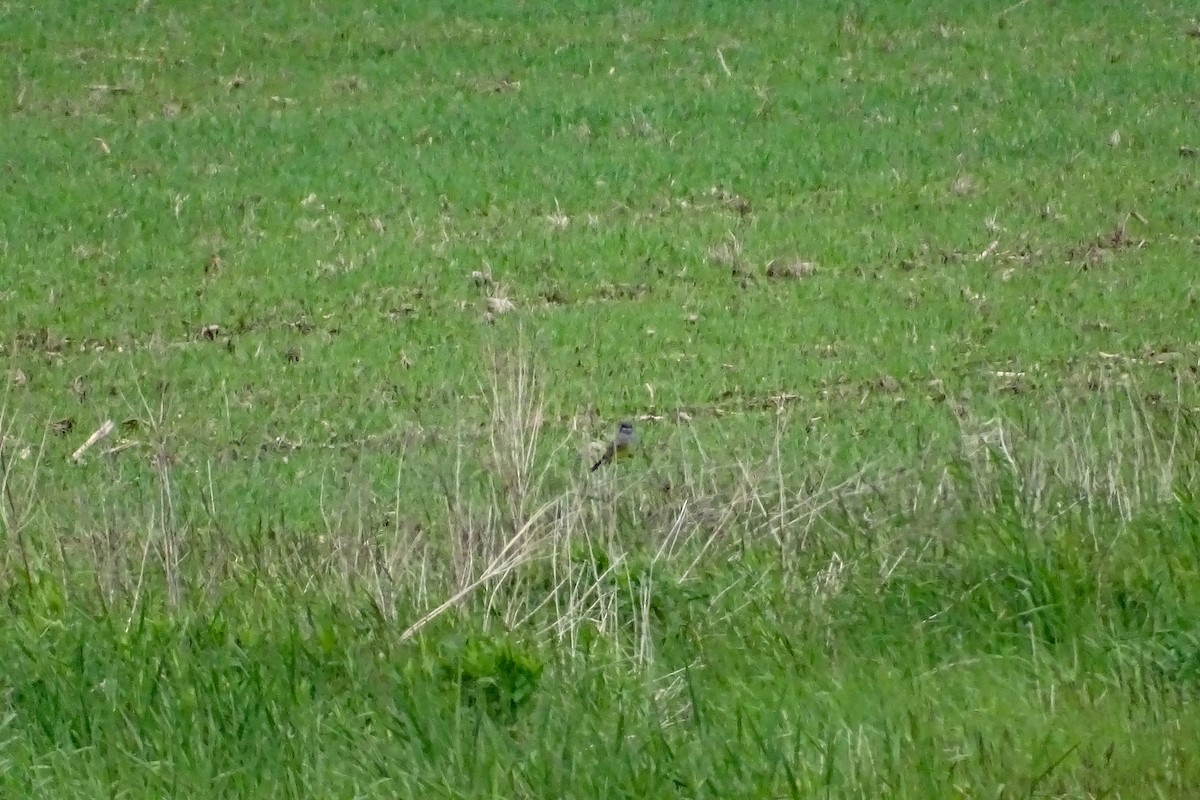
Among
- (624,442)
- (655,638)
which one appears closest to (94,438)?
(624,442)

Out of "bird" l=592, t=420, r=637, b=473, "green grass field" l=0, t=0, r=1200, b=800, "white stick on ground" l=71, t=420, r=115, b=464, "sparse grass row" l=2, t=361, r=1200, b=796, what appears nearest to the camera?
"sparse grass row" l=2, t=361, r=1200, b=796

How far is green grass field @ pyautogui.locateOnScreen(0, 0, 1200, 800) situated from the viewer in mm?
4953

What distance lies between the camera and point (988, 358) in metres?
12.2

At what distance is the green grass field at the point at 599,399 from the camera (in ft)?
16.3

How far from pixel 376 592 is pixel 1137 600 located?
2.35 m

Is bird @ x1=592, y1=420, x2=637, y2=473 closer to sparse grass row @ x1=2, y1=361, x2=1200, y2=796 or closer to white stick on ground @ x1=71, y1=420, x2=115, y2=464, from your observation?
sparse grass row @ x1=2, y1=361, x2=1200, y2=796

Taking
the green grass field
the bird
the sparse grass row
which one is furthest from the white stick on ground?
the sparse grass row

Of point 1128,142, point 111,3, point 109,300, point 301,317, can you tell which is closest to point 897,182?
point 1128,142

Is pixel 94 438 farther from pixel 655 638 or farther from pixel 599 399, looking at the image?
pixel 655 638

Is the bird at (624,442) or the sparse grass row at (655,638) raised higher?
the sparse grass row at (655,638)

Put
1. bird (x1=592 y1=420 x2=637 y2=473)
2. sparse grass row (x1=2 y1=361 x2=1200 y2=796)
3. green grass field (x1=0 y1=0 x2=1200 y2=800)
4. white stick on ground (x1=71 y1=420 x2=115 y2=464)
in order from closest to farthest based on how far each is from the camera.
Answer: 1. sparse grass row (x1=2 y1=361 x2=1200 y2=796)
2. green grass field (x1=0 y1=0 x2=1200 y2=800)
3. bird (x1=592 y1=420 x2=637 y2=473)
4. white stick on ground (x1=71 y1=420 x2=115 y2=464)

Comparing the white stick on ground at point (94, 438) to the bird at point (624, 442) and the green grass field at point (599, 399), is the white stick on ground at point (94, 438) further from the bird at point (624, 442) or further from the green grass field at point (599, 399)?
the bird at point (624, 442)

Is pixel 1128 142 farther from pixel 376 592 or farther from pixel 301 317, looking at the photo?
pixel 376 592

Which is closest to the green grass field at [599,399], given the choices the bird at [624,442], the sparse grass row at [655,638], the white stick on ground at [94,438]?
the sparse grass row at [655,638]
